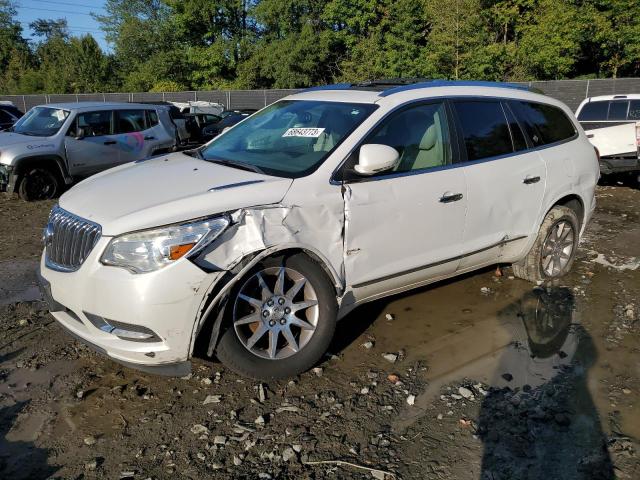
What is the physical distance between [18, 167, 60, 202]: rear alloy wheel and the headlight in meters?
7.17

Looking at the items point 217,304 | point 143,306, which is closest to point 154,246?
point 143,306

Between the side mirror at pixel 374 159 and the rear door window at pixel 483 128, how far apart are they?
0.94 m

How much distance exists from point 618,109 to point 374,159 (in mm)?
9799

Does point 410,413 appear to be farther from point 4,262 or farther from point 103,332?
point 4,262

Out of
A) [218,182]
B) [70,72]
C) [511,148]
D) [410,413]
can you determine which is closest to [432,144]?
[511,148]

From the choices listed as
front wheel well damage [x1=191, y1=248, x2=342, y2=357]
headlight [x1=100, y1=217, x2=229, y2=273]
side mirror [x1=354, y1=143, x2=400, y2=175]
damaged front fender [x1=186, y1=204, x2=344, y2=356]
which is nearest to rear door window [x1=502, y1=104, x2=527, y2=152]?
side mirror [x1=354, y1=143, x2=400, y2=175]

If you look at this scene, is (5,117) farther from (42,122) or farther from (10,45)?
(10,45)

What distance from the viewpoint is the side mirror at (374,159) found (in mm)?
3463

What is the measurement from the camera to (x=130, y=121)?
34.1ft

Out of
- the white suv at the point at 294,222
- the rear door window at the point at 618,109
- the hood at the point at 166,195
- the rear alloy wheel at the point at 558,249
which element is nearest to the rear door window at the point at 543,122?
the white suv at the point at 294,222

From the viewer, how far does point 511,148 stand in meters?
4.53

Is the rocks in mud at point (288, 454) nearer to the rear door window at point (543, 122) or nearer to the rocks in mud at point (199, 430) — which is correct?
the rocks in mud at point (199, 430)

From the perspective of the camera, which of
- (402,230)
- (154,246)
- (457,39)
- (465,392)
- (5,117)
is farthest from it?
(457,39)

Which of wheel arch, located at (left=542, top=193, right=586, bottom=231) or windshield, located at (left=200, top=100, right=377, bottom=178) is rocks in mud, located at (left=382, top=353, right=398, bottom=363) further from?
wheel arch, located at (left=542, top=193, right=586, bottom=231)
